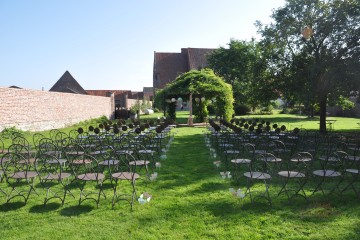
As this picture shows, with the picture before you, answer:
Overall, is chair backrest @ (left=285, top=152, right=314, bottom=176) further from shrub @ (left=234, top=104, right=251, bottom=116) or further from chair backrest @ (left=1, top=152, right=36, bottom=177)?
shrub @ (left=234, top=104, right=251, bottom=116)

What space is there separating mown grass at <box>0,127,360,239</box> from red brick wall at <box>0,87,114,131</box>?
38.7 ft

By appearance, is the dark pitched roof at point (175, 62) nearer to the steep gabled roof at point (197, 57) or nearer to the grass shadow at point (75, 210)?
the steep gabled roof at point (197, 57)

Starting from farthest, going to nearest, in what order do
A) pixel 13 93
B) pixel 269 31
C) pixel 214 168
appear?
pixel 269 31
pixel 13 93
pixel 214 168

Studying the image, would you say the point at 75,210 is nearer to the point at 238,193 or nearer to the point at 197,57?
the point at 238,193

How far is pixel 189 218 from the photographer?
466cm

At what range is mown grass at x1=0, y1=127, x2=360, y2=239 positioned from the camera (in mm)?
4117

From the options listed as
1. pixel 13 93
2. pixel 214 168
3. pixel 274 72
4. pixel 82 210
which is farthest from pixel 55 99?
pixel 82 210

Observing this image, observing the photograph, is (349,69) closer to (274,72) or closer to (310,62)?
(310,62)

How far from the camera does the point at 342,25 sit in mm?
15164

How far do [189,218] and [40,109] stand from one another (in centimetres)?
1723

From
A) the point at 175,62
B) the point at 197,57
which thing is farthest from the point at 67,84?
the point at 197,57

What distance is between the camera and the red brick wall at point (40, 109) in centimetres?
1574

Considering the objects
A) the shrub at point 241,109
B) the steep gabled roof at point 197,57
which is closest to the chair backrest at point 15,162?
the shrub at point 241,109

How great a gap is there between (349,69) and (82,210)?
44.6 feet
